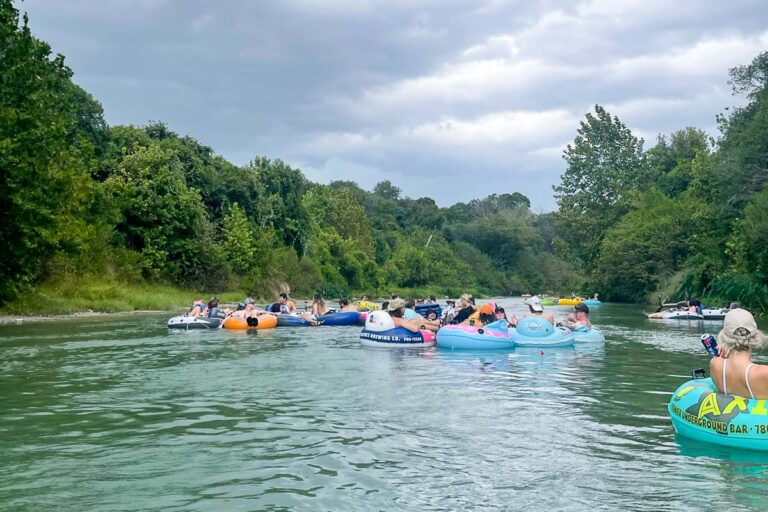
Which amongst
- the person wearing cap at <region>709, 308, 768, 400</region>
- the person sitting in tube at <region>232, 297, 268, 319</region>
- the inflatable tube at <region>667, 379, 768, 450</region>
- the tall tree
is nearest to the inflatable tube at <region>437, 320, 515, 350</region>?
the person sitting in tube at <region>232, 297, 268, 319</region>

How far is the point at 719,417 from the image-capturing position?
8242 mm

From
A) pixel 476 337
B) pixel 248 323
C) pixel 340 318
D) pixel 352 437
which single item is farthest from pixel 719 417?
pixel 340 318

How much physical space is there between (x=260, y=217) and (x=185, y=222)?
10954mm

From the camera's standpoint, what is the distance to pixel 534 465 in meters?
7.67

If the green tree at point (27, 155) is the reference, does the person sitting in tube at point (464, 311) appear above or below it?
below

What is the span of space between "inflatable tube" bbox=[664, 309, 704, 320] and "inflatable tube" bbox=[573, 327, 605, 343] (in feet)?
46.1

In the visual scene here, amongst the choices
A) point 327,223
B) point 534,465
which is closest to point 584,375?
point 534,465

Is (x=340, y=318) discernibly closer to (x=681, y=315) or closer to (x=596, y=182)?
(x=681, y=315)

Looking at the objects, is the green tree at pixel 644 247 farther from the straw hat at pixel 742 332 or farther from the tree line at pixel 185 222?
the straw hat at pixel 742 332

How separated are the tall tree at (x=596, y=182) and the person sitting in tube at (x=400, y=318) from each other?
160 feet

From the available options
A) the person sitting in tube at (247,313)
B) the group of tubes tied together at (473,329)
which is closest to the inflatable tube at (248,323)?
the person sitting in tube at (247,313)

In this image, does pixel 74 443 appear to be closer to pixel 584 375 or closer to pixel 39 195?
pixel 584 375

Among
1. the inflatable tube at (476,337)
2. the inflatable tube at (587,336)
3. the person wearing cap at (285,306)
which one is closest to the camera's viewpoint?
the inflatable tube at (476,337)

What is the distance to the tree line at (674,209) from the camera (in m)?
36.5
